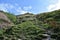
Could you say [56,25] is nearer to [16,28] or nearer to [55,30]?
[55,30]

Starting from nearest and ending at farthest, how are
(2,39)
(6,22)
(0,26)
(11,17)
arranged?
(2,39) → (0,26) → (6,22) → (11,17)

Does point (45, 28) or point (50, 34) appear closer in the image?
point (50, 34)

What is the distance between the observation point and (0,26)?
2592 cm

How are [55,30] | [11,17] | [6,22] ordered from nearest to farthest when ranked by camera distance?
[55,30], [6,22], [11,17]

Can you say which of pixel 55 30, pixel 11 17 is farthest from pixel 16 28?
pixel 11 17

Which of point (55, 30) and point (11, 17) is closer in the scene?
point (55, 30)

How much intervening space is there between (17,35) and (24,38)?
0.84 metres

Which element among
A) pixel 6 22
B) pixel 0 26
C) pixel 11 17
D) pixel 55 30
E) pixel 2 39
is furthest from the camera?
pixel 11 17

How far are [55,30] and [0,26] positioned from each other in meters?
6.33

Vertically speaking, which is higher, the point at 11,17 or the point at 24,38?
the point at 11,17

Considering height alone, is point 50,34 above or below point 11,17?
below

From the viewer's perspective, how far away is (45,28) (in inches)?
960

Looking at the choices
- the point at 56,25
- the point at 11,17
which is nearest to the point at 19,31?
the point at 56,25

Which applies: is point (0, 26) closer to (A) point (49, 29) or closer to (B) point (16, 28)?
(B) point (16, 28)
